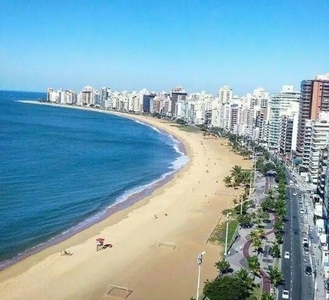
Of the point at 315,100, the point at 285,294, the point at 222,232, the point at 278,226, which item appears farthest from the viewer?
the point at 315,100

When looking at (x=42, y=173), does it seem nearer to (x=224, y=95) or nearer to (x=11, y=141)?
(x=11, y=141)

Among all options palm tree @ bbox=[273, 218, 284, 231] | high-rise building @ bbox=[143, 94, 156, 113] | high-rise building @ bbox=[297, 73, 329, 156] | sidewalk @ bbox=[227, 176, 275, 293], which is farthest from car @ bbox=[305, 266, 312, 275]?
high-rise building @ bbox=[143, 94, 156, 113]

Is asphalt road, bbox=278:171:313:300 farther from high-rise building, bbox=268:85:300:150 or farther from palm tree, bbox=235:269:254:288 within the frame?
high-rise building, bbox=268:85:300:150

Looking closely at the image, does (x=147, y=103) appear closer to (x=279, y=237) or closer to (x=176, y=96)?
(x=176, y=96)

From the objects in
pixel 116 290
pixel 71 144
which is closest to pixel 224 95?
pixel 71 144

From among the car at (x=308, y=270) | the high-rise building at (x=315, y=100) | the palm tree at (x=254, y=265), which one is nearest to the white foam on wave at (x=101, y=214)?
the palm tree at (x=254, y=265)

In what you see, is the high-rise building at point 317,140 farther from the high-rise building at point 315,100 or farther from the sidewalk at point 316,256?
the high-rise building at point 315,100

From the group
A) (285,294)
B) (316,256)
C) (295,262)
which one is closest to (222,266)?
(285,294)
